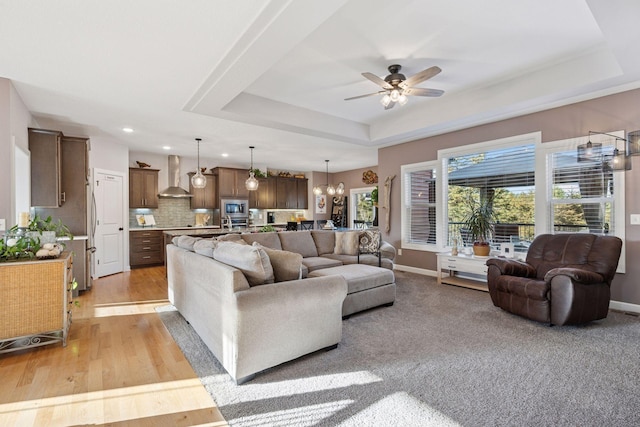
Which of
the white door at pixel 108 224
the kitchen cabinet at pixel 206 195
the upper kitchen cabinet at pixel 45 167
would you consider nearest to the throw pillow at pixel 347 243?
the kitchen cabinet at pixel 206 195

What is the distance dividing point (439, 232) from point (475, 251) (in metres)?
0.91

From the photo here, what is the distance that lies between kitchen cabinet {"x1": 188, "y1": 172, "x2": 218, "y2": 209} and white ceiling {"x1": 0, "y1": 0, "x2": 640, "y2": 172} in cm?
265

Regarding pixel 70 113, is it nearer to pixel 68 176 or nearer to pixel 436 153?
pixel 68 176

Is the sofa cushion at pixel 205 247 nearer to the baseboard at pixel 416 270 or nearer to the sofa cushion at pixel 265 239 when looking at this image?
the sofa cushion at pixel 265 239

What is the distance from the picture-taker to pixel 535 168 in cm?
428

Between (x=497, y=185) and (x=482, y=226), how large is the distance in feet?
2.35

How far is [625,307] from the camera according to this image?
3574 mm

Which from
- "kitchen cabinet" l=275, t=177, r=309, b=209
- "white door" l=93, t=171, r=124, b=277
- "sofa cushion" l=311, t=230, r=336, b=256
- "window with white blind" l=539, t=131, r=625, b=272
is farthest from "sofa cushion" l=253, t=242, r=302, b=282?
"kitchen cabinet" l=275, t=177, r=309, b=209

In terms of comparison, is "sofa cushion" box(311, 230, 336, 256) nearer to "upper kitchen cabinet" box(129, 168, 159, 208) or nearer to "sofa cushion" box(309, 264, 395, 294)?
"sofa cushion" box(309, 264, 395, 294)

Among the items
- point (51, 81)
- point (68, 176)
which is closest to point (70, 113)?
point (68, 176)

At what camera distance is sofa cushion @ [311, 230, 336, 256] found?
5438mm

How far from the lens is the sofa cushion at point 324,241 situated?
5438mm

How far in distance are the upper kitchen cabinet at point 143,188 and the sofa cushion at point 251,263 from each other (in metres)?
5.50

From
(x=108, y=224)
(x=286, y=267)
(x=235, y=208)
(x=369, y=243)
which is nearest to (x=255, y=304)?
(x=286, y=267)
